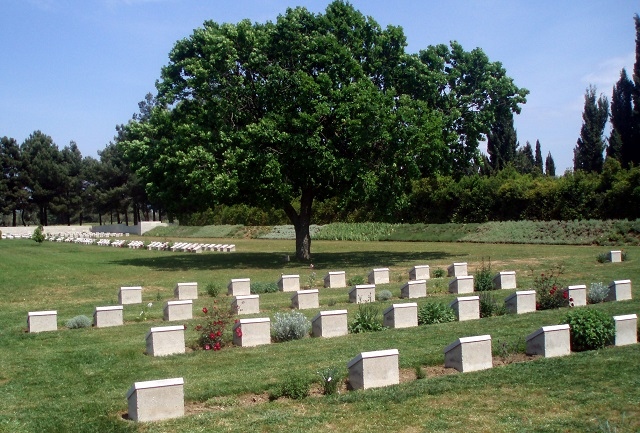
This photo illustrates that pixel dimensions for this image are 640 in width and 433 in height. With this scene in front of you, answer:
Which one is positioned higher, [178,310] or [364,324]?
[178,310]

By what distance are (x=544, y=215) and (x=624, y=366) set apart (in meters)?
34.9

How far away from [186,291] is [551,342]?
384 inches

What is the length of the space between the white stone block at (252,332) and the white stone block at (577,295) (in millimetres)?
6213

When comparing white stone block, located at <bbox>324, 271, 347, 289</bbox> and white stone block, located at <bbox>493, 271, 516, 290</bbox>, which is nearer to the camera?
white stone block, located at <bbox>493, 271, 516, 290</bbox>

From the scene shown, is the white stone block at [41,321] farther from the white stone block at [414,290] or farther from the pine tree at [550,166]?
the pine tree at [550,166]

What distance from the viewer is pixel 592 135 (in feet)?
171

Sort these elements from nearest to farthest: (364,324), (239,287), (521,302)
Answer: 1. (364,324)
2. (521,302)
3. (239,287)

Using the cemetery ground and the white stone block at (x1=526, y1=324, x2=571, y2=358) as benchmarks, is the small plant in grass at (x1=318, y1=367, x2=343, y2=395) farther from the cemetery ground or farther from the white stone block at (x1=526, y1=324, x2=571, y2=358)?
the white stone block at (x1=526, y1=324, x2=571, y2=358)

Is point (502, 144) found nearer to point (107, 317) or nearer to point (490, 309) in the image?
point (490, 309)

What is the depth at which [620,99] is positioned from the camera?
4638 cm

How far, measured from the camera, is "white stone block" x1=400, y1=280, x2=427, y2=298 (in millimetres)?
14727

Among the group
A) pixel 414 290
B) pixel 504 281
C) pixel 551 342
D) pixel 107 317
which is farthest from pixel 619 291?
pixel 107 317

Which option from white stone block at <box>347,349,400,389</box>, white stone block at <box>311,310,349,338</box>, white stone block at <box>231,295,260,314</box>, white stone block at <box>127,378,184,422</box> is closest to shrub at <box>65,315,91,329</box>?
white stone block at <box>231,295,260,314</box>

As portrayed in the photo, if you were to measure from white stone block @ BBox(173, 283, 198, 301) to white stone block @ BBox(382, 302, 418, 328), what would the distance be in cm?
646
